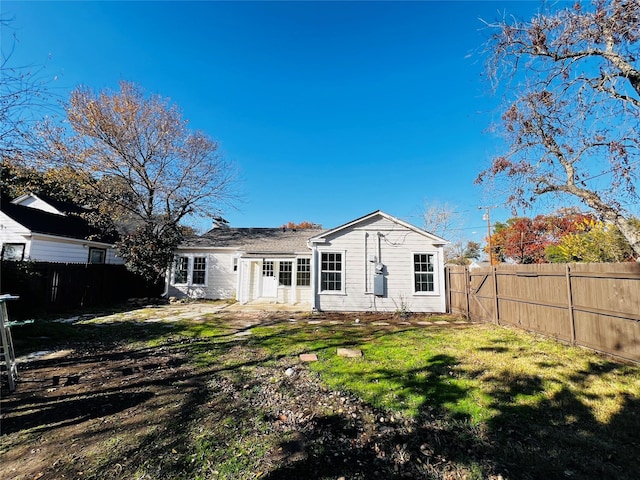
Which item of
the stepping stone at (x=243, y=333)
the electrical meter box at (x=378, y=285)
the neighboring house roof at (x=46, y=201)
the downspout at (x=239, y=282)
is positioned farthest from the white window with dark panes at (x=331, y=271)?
the neighboring house roof at (x=46, y=201)

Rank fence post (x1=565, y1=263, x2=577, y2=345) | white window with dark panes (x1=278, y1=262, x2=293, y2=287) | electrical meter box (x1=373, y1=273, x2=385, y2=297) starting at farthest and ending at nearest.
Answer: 1. white window with dark panes (x1=278, y1=262, x2=293, y2=287)
2. electrical meter box (x1=373, y1=273, x2=385, y2=297)
3. fence post (x1=565, y1=263, x2=577, y2=345)

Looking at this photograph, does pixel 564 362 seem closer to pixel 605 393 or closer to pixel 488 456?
pixel 605 393

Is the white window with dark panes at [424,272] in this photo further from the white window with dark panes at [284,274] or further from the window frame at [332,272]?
the white window with dark panes at [284,274]

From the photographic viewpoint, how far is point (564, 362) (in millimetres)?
4961

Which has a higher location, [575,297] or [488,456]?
[575,297]

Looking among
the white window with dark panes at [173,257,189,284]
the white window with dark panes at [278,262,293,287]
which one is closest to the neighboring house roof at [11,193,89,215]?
the white window with dark panes at [173,257,189,284]

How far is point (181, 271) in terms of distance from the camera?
16.0 metres

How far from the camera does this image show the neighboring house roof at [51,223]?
529 inches

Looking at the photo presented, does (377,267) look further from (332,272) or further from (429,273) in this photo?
(429,273)

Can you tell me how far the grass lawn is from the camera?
2.52 metres

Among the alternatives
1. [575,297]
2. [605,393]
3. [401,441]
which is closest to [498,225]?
[575,297]

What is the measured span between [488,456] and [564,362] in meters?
3.61

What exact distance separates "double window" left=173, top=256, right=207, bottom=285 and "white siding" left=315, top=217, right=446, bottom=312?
781 centimetres

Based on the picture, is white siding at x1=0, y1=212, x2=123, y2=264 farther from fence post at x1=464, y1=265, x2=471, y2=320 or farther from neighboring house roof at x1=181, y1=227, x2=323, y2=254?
fence post at x1=464, y1=265, x2=471, y2=320
